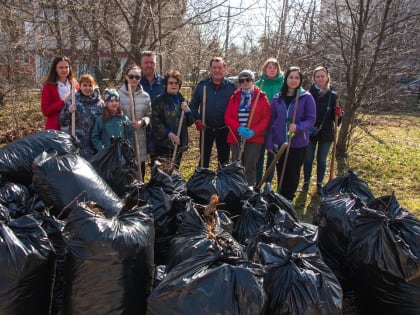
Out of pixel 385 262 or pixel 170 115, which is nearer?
pixel 385 262

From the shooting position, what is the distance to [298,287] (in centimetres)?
199

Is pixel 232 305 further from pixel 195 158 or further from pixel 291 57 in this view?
pixel 291 57

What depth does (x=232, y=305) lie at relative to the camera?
1.72 meters

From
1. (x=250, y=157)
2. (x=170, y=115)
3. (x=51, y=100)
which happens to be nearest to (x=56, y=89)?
(x=51, y=100)

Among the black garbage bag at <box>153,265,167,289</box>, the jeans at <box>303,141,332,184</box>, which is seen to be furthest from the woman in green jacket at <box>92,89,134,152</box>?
the jeans at <box>303,141,332,184</box>

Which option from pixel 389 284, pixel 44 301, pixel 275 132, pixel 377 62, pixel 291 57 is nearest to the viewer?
pixel 44 301

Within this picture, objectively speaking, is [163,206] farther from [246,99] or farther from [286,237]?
[246,99]

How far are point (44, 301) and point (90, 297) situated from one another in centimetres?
34

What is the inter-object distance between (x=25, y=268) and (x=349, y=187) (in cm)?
270

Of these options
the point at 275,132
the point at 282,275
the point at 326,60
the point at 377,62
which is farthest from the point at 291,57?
the point at 282,275

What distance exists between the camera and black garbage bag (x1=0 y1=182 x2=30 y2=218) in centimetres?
258

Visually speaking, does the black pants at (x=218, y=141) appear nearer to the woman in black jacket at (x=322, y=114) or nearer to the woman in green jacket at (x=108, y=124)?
the woman in black jacket at (x=322, y=114)

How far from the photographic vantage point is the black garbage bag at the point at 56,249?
239cm

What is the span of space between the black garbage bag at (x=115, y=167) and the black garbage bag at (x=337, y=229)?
1.69 metres
